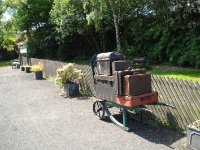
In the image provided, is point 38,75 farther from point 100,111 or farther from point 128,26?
point 100,111

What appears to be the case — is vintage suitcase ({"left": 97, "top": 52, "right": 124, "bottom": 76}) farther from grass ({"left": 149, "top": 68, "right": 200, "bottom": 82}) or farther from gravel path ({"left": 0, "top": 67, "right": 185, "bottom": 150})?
grass ({"left": 149, "top": 68, "right": 200, "bottom": 82})

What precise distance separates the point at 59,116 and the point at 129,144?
311 centimetres

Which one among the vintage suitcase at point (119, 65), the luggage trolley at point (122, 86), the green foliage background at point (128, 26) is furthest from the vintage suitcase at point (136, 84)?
the green foliage background at point (128, 26)

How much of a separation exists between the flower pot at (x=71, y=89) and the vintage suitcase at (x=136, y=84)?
15.8ft

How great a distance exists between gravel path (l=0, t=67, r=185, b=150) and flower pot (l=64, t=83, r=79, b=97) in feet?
2.52

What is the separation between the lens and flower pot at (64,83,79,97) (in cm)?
1133

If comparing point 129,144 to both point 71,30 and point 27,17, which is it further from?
point 27,17

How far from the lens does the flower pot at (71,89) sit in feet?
37.2

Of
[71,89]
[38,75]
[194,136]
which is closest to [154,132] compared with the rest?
[194,136]

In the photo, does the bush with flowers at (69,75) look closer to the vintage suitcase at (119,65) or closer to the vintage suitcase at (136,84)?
the vintage suitcase at (119,65)

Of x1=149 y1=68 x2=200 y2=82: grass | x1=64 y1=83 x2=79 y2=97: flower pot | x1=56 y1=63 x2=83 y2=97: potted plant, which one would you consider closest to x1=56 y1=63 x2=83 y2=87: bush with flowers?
x1=56 y1=63 x2=83 y2=97: potted plant

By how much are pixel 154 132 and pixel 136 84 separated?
1.16 m

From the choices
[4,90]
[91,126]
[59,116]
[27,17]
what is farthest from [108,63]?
[27,17]

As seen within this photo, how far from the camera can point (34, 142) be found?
6.68 metres
